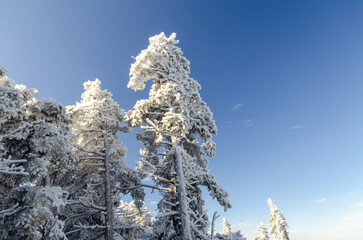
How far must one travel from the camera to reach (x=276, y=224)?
3275 cm

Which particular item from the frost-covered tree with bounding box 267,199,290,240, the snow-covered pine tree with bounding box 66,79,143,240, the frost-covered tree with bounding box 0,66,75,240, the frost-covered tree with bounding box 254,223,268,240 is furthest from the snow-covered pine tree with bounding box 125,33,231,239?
the frost-covered tree with bounding box 254,223,268,240

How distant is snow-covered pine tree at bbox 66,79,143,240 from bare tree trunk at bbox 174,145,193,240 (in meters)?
4.15

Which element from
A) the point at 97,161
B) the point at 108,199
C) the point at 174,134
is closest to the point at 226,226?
the point at 97,161

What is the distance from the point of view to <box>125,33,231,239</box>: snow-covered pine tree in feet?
33.1

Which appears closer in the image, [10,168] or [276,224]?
[10,168]

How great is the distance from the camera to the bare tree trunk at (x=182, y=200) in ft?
29.3

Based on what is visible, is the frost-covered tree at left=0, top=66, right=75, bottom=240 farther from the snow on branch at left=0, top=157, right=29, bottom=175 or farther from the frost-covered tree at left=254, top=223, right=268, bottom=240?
the frost-covered tree at left=254, top=223, right=268, bottom=240

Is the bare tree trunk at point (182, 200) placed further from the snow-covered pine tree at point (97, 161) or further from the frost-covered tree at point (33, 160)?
the frost-covered tree at point (33, 160)

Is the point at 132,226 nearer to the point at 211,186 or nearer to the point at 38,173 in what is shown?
the point at 211,186

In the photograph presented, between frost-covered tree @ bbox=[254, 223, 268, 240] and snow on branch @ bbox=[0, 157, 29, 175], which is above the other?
snow on branch @ bbox=[0, 157, 29, 175]

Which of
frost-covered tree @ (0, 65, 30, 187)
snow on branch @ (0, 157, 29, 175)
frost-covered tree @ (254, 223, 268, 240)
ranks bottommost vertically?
frost-covered tree @ (254, 223, 268, 240)

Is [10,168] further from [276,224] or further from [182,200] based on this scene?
[276,224]

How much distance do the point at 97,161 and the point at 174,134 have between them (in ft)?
19.9

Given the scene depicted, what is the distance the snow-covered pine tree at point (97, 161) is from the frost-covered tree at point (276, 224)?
25.8 metres
